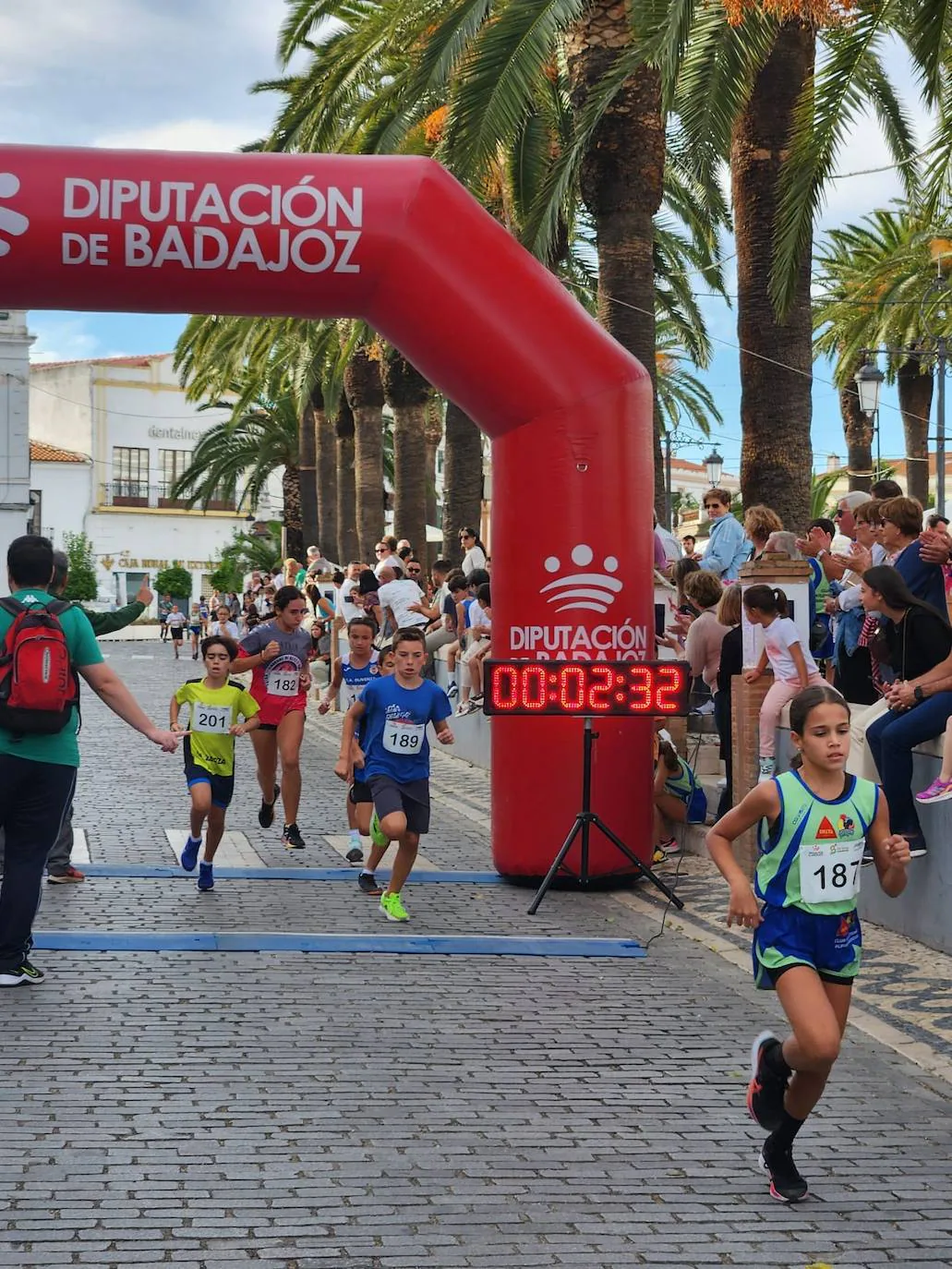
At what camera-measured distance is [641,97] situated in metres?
15.4

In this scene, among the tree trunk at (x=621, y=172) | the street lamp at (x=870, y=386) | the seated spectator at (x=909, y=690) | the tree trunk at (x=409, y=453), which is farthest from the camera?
the tree trunk at (x=409, y=453)

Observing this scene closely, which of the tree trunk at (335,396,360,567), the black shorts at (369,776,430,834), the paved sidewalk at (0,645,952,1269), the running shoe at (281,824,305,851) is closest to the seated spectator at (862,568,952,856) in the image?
the paved sidewalk at (0,645,952,1269)

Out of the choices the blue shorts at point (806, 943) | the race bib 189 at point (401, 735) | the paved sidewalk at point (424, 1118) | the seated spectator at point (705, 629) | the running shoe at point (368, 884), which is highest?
the seated spectator at point (705, 629)

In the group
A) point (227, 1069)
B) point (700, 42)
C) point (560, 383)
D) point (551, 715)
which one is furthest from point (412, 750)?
point (700, 42)

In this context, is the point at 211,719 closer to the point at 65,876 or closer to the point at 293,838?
the point at 65,876

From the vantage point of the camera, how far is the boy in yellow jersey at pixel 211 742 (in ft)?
34.1

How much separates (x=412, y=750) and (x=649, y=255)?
7633 mm

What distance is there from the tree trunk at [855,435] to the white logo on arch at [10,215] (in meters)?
26.8

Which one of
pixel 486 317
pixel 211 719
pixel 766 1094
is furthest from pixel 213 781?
pixel 766 1094

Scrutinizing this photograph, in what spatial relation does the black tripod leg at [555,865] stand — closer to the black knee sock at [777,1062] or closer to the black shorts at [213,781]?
the black shorts at [213,781]

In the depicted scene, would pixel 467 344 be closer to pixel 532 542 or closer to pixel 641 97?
pixel 532 542

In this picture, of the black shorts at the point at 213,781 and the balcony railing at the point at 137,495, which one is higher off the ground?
the balcony railing at the point at 137,495

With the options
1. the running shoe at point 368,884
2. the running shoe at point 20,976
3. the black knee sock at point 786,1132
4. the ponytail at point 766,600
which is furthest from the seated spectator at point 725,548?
the black knee sock at point 786,1132

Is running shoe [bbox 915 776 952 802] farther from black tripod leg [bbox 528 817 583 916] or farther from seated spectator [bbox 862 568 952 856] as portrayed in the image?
black tripod leg [bbox 528 817 583 916]
